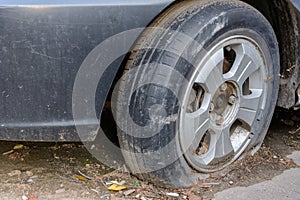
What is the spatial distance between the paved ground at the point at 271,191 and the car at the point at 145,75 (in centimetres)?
18

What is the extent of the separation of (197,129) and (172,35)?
19.9 inches

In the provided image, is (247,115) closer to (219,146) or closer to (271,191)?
(219,146)

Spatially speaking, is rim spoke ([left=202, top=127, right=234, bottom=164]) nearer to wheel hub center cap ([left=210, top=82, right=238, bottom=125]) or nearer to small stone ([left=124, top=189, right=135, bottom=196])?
wheel hub center cap ([left=210, top=82, right=238, bottom=125])

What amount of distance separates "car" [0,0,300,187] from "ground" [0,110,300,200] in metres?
0.08

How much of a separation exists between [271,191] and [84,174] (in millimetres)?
1024

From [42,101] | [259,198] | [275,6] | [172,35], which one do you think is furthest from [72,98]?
[275,6]

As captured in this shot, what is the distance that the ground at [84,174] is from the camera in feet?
7.95

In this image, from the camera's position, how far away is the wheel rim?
7.81 feet

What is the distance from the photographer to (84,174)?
2607 mm

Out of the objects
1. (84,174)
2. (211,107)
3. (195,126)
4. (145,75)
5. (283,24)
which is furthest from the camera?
(283,24)

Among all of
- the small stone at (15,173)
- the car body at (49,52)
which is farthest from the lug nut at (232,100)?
the small stone at (15,173)

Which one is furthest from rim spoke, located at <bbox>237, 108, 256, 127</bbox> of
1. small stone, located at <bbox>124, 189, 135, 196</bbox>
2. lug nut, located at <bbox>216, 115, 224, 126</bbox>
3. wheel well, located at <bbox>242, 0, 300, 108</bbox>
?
small stone, located at <bbox>124, 189, 135, 196</bbox>

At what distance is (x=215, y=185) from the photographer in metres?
2.56

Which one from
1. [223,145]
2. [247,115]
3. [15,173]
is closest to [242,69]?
[247,115]
